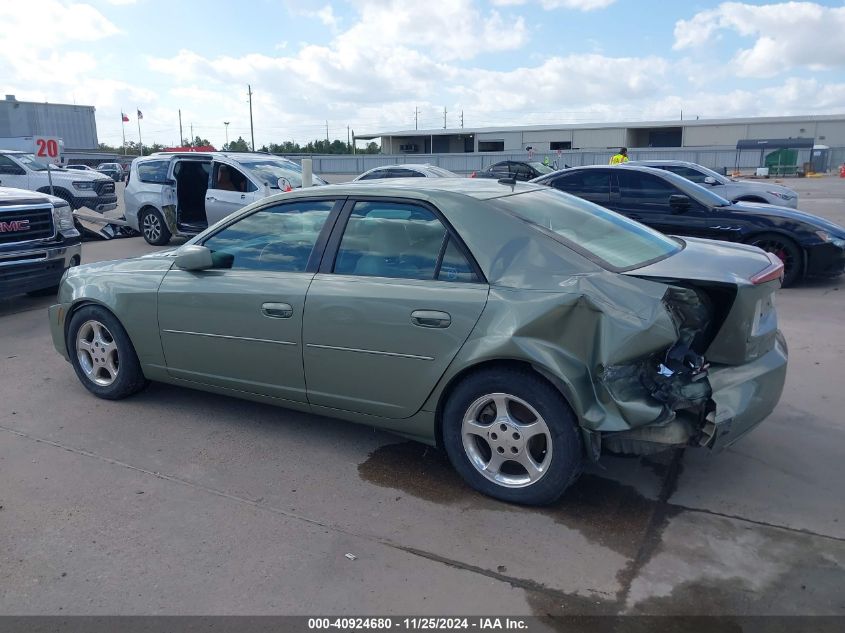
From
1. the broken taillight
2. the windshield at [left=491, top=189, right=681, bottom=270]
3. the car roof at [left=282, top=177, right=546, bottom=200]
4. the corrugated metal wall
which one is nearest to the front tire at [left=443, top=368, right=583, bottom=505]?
the windshield at [left=491, top=189, right=681, bottom=270]

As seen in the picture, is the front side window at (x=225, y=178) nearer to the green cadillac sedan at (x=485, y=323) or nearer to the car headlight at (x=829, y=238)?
the green cadillac sedan at (x=485, y=323)

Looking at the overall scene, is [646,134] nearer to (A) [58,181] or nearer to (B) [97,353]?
(A) [58,181]

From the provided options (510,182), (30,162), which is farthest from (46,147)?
(510,182)

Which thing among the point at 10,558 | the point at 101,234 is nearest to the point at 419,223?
the point at 10,558

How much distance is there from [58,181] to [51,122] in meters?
46.5

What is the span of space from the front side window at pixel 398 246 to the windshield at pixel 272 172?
8517 millimetres

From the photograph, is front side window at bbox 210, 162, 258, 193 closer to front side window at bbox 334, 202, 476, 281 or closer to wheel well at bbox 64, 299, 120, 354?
wheel well at bbox 64, 299, 120, 354

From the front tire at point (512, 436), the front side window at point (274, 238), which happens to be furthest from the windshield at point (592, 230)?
the front side window at point (274, 238)

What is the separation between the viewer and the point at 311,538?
3365 mm

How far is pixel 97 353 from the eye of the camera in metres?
5.13

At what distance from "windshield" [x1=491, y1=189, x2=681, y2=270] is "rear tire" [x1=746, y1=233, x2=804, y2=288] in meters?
4.76

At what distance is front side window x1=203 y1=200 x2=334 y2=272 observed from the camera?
14.0 feet

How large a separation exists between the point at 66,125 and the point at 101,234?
52429 millimetres

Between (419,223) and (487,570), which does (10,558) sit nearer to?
(487,570)
